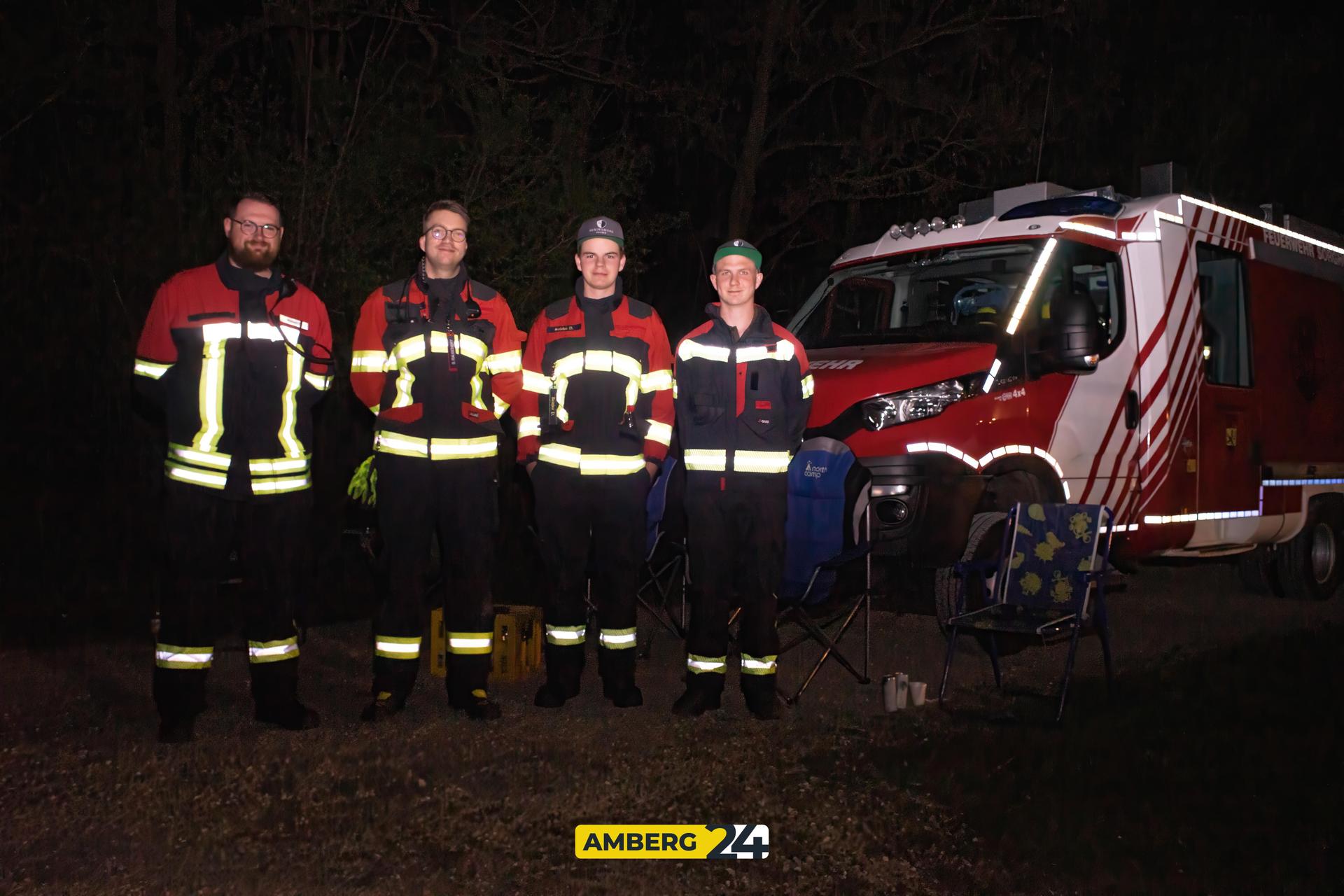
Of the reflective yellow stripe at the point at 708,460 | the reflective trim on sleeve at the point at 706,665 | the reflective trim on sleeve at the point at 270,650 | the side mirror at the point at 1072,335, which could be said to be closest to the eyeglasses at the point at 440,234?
the reflective yellow stripe at the point at 708,460

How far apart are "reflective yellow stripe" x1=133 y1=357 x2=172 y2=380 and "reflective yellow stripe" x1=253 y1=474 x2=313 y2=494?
588 millimetres

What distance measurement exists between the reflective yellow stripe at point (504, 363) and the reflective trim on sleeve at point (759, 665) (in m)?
1.73

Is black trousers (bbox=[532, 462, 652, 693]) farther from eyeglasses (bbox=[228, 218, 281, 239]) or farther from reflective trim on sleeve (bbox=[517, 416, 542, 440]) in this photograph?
eyeglasses (bbox=[228, 218, 281, 239])

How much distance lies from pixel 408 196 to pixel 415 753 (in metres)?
7.52

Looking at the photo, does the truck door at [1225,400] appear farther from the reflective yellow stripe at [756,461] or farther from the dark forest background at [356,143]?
the reflective yellow stripe at [756,461]

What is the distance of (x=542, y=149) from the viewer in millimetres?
12320

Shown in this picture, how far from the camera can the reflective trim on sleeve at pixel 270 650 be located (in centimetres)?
551

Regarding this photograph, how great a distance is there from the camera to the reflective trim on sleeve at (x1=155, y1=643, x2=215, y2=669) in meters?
5.29

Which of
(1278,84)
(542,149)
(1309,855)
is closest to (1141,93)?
(1278,84)

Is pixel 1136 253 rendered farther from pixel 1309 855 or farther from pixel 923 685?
pixel 1309 855

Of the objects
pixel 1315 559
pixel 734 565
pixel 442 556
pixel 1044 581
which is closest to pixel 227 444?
pixel 442 556

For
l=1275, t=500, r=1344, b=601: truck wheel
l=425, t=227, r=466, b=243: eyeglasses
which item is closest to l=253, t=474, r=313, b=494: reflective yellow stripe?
l=425, t=227, r=466, b=243: eyeglasses

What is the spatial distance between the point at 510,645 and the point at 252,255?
2497 millimetres

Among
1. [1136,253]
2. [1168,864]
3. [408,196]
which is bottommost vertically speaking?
[1168,864]
